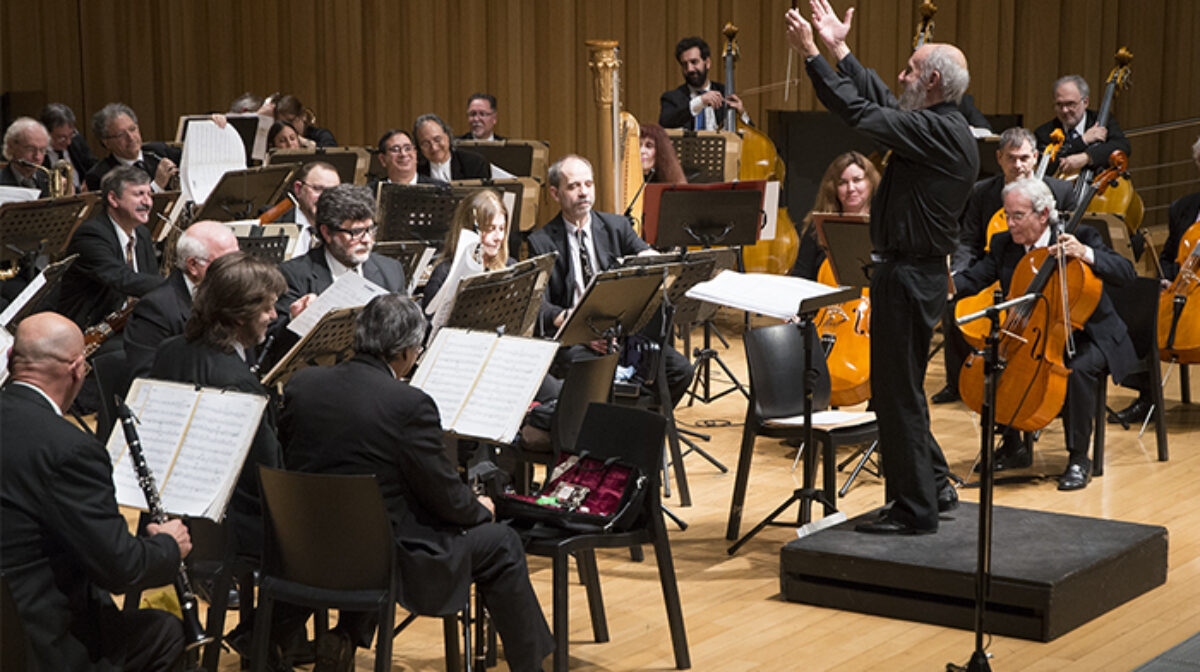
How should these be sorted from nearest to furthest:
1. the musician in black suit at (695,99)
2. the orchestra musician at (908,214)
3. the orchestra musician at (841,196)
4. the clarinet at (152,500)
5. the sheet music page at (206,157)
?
the clarinet at (152,500) < the orchestra musician at (908,214) < the orchestra musician at (841,196) < the sheet music page at (206,157) < the musician in black suit at (695,99)

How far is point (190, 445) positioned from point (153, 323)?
116cm

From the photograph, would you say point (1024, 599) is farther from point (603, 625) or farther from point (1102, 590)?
point (603, 625)

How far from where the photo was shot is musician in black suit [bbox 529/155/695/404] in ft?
18.7

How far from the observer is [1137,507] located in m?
5.33

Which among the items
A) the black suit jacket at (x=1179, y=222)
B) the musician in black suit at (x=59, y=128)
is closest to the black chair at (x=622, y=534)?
the black suit jacket at (x=1179, y=222)

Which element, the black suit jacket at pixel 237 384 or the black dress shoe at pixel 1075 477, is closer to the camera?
the black suit jacket at pixel 237 384

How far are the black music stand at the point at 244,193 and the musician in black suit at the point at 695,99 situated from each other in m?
3.03

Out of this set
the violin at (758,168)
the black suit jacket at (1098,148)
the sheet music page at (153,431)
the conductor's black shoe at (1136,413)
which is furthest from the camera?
the violin at (758,168)

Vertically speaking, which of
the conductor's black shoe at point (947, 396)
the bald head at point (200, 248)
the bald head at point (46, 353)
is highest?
the bald head at point (200, 248)

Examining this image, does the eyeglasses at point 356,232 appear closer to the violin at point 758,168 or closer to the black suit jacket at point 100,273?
the black suit jacket at point 100,273

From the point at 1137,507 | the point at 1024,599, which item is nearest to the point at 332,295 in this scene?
the point at 1024,599

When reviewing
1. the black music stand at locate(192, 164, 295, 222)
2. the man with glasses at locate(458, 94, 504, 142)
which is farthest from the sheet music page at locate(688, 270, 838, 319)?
the man with glasses at locate(458, 94, 504, 142)

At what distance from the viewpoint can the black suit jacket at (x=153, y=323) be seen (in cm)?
424

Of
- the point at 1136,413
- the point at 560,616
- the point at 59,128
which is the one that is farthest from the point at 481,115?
the point at 560,616
